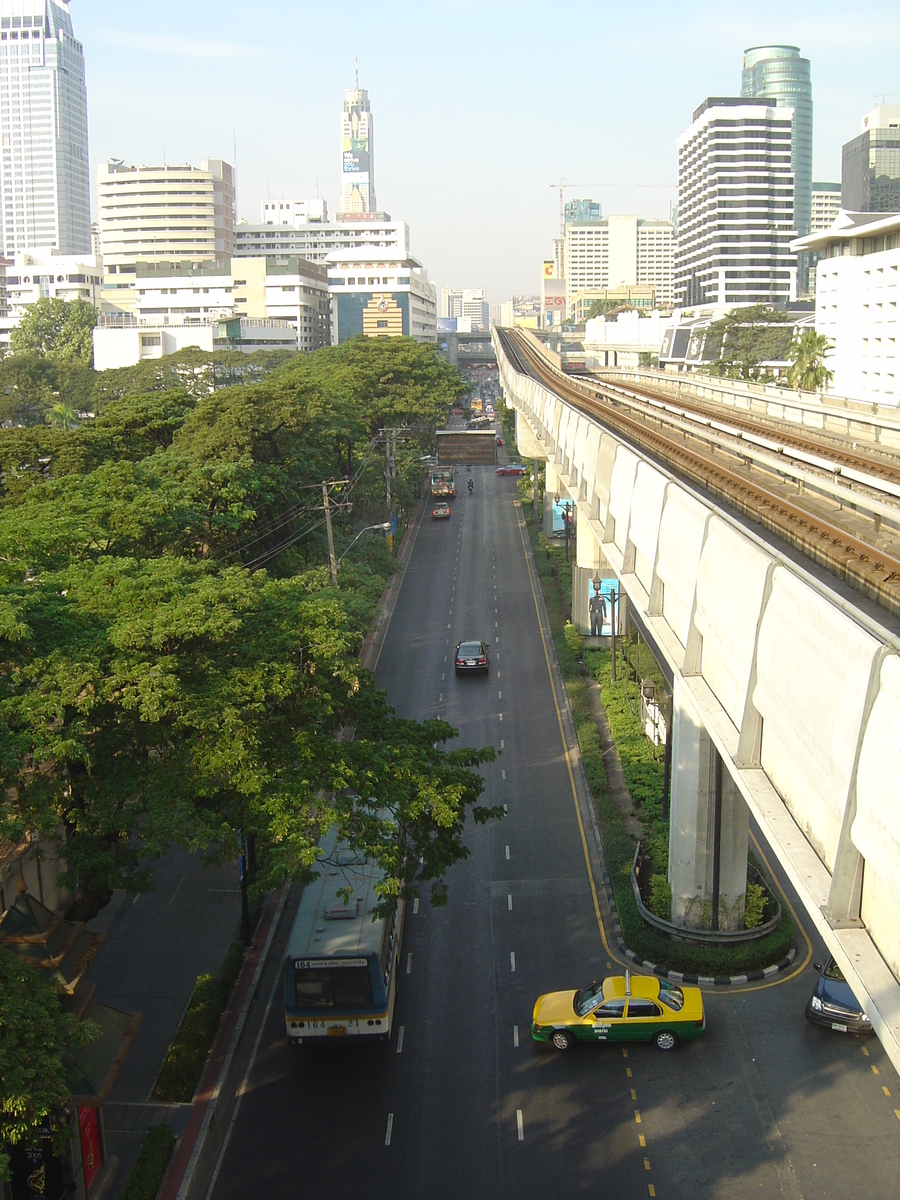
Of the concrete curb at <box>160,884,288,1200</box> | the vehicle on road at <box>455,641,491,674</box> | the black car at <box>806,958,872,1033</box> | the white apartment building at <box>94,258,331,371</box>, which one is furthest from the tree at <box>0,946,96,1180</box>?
the white apartment building at <box>94,258,331,371</box>

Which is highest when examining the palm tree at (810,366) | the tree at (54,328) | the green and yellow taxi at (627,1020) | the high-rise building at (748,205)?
the high-rise building at (748,205)

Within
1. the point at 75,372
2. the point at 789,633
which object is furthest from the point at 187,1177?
the point at 75,372

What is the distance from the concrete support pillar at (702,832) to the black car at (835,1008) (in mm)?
2784

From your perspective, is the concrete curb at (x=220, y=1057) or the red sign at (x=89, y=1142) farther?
the concrete curb at (x=220, y=1057)

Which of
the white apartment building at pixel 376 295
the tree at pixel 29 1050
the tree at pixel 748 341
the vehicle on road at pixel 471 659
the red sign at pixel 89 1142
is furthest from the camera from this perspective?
the white apartment building at pixel 376 295

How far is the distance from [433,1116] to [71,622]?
911cm

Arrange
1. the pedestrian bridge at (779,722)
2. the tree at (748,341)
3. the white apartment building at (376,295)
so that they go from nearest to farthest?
the pedestrian bridge at (779,722)
the tree at (748,341)
the white apartment building at (376,295)

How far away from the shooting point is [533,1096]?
55.7 ft

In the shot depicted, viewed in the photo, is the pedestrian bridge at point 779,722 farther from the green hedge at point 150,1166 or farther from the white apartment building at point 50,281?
the white apartment building at point 50,281

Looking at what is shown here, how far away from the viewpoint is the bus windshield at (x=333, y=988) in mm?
17469

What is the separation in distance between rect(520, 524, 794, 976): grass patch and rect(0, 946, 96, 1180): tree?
11564 mm

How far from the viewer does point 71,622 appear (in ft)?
55.4

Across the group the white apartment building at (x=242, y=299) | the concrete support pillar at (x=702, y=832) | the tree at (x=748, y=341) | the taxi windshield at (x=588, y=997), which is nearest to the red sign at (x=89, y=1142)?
the taxi windshield at (x=588, y=997)

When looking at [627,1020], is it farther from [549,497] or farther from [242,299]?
[242,299]
